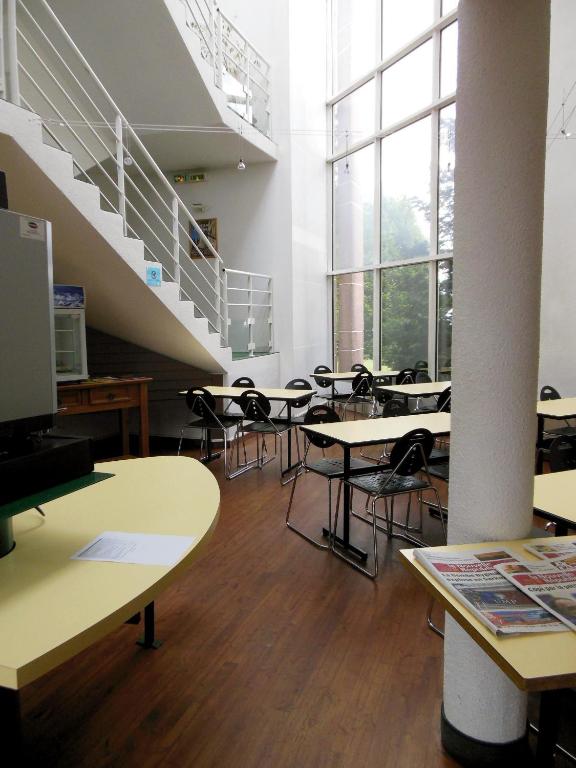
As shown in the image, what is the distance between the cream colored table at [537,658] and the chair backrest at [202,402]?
12.3 ft

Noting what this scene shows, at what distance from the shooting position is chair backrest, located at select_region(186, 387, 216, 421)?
4.80m

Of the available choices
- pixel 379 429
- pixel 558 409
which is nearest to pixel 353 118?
pixel 558 409

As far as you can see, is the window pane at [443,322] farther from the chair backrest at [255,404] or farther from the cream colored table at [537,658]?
the cream colored table at [537,658]

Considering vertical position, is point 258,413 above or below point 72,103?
below

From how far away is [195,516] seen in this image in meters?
1.27

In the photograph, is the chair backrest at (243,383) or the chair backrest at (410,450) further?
the chair backrest at (243,383)

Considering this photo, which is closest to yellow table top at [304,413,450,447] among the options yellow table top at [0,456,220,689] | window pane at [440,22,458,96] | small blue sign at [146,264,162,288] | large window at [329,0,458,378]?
yellow table top at [0,456,220,689]

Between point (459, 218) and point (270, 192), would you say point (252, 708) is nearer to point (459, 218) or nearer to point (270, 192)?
point (459, 218)

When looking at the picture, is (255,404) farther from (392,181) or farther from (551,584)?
(392,181)

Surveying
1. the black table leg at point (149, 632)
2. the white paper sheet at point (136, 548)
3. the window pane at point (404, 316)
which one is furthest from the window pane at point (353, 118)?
the white paper sheet at point (136, 548)

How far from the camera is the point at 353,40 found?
8.13 meters

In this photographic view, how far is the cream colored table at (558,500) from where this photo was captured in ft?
5.33

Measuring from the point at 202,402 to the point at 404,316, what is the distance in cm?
394

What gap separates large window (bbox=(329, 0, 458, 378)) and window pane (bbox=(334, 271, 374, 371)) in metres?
0.02
